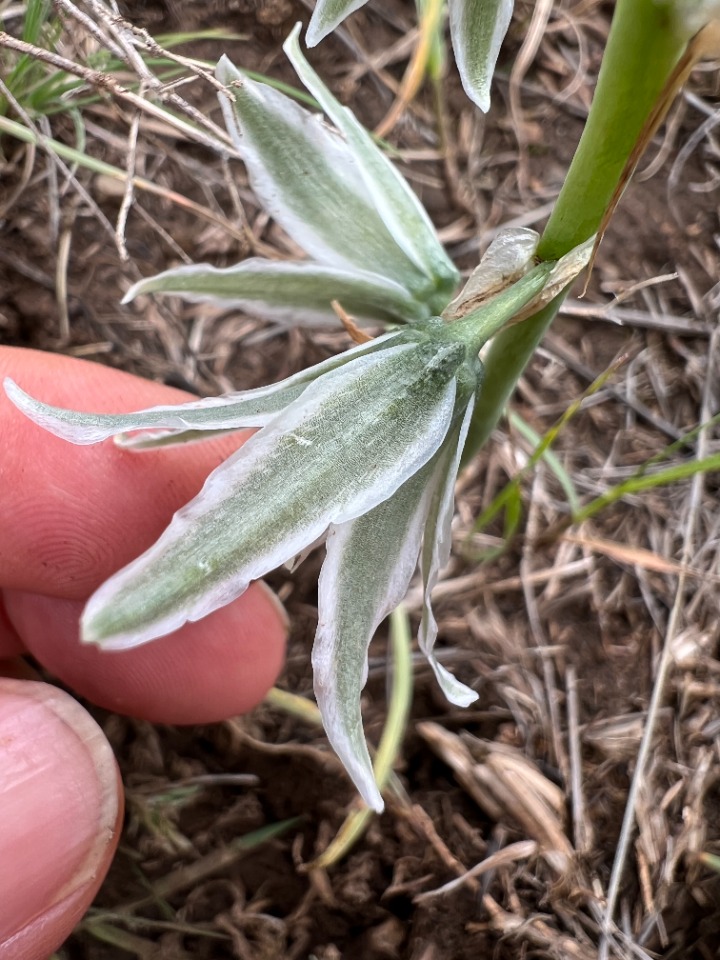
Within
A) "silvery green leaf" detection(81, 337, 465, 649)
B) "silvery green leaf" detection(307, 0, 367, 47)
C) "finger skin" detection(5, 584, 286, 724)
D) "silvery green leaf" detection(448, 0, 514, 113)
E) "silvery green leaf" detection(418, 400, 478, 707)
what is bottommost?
"finger skin" detection(5, 584, 286, 724)

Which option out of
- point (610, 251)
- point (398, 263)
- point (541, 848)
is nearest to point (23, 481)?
point (398, 263)

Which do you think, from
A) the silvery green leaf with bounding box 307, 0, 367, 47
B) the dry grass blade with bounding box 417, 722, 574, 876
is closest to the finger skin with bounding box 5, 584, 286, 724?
the dry grass blade with bounding box 417, 722, 574, 876

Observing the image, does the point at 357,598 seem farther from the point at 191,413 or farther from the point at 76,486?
the point at 76,486

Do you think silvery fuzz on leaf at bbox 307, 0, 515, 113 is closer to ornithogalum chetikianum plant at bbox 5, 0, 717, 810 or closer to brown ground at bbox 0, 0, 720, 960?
ornithogalum chetikianum plant at bbox 5, 0, 717, 810

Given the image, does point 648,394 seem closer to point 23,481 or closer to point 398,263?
point 398,263

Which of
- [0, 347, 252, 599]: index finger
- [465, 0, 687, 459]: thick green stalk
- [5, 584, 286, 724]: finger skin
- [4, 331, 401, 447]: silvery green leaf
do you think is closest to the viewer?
[465, 0, 687, 459]: thick green stalk
